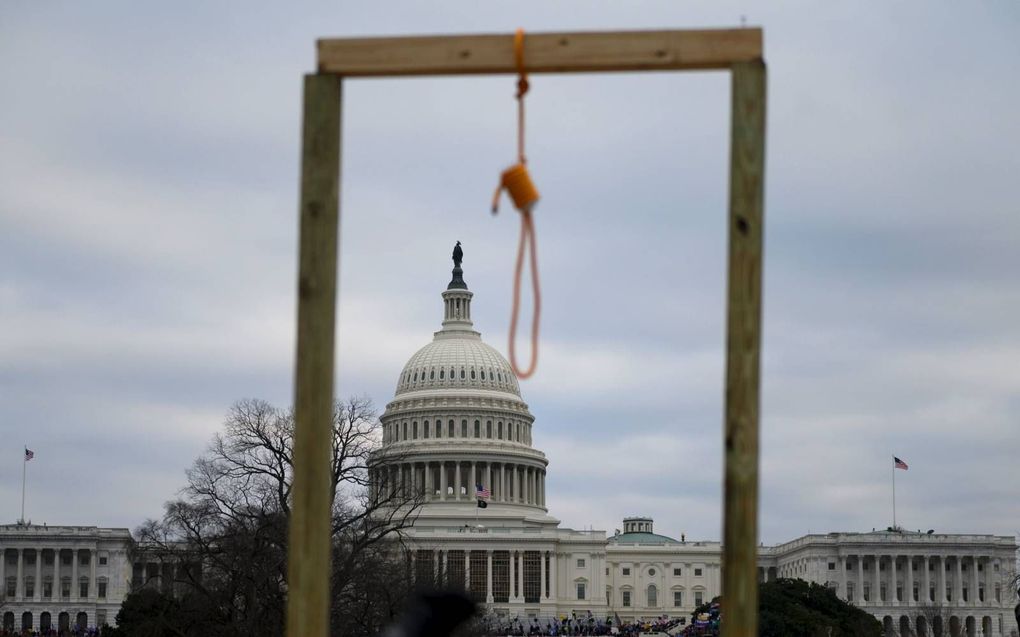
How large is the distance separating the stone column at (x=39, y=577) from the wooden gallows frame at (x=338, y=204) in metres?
189

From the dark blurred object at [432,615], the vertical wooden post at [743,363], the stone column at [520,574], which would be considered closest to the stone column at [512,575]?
the stone column at [520,574]

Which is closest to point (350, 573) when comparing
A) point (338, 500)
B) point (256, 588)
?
point (256, 588)

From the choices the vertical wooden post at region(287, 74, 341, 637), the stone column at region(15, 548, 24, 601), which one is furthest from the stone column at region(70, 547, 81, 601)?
the vertical wooden post at region(287, 74, 341, 637)

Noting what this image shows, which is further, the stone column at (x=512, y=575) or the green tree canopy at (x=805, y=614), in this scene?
the stone column at (x=512, y=575)

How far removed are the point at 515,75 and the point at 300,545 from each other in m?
3.32

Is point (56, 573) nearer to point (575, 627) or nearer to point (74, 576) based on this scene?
point (74, 576)

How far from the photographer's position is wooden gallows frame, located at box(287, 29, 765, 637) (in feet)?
37.3

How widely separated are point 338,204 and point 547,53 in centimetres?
165

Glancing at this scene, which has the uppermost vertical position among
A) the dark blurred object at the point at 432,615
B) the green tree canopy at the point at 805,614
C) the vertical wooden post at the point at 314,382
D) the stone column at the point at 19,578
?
the stone column at the point at 19,578

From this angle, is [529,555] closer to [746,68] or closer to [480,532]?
[480,532]

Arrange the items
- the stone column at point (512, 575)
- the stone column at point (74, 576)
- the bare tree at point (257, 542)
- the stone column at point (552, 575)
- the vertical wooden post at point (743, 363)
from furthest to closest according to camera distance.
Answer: the stone column at point (552, 575), the stone column at point (512, 575), the stone column at point (74, 576), the bare tree at point (257, 542), the vertical wooden post at point (743, 363)

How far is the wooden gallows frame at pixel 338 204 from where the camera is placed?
1138 centimetres

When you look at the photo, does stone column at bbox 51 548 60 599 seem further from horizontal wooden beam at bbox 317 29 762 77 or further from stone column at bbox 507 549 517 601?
horizontal wooden beam at bbox 317 29 762 77

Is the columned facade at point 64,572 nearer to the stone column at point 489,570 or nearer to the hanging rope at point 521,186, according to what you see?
the stone column at point 489,570
